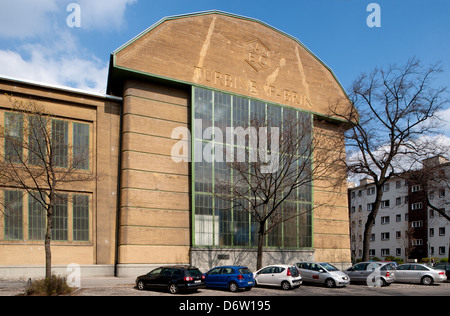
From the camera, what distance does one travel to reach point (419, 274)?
89.6 ft

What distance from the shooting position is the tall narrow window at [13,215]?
86.3 ft

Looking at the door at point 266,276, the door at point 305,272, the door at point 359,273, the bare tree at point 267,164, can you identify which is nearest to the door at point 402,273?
the door at point 359,273

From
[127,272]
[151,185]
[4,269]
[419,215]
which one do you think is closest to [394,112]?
[151,185]

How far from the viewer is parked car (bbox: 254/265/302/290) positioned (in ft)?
74.3

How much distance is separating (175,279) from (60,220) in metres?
11.1

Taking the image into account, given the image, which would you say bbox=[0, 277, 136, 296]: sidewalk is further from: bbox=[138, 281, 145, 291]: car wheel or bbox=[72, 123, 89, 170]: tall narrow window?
bbox=[72, 123, 89, 170]: tall narrow window

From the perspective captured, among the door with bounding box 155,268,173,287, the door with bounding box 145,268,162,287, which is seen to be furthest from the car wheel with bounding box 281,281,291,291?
the door with bounding box 145,268,162,287

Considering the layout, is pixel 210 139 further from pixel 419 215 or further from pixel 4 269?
pixel 419 215

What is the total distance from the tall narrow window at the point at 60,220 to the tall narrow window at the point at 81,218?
58cm

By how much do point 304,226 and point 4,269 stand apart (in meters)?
22.7

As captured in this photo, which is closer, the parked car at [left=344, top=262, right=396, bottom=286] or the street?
the street

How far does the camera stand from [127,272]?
91.1 feet

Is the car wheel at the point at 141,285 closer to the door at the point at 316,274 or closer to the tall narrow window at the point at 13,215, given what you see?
the tall narrow window at the point at 13,215

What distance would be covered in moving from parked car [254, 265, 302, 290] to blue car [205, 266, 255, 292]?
141cm
